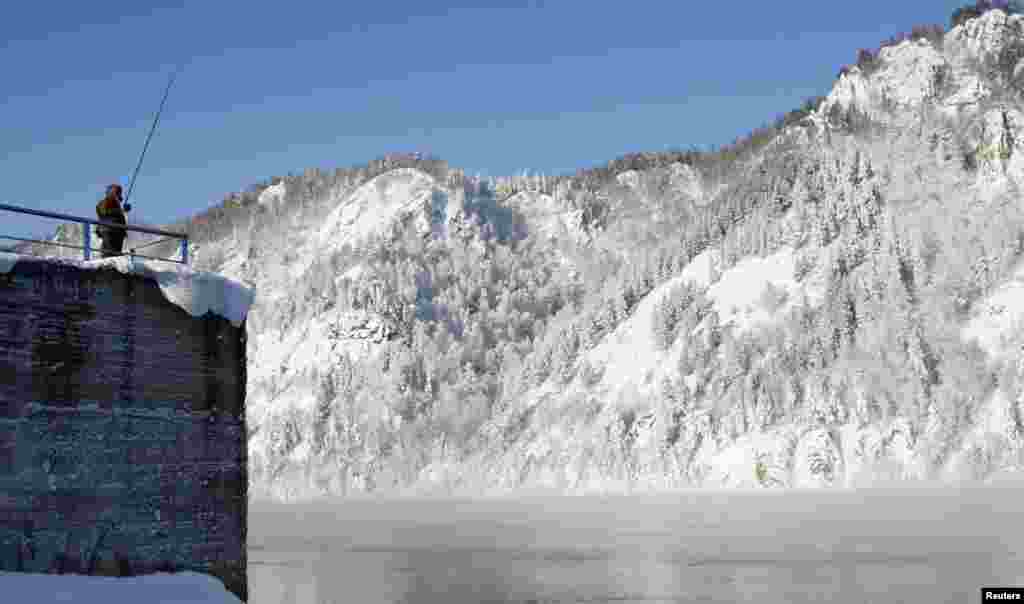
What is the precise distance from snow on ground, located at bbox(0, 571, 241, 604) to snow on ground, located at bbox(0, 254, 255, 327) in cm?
400

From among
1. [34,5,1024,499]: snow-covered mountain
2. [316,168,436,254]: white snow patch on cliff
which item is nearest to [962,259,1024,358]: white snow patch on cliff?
[34,5,1024,499]: snow-covered mountain

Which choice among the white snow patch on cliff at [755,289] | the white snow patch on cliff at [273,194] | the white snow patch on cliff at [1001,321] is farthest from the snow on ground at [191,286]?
the white snow patch on cliff at [273,194]

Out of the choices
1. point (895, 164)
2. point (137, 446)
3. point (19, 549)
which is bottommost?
point (19, 549)

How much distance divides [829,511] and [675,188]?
316 ft

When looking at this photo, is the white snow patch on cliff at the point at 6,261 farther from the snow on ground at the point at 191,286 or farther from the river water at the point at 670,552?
the river water at the point at 670,552

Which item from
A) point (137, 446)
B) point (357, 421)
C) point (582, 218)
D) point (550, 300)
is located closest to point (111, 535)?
point (137, 446)

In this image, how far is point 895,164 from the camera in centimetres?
9069

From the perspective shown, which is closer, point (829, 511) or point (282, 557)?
point (282, 557)

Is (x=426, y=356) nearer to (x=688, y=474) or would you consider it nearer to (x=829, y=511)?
(x=688, y=474)

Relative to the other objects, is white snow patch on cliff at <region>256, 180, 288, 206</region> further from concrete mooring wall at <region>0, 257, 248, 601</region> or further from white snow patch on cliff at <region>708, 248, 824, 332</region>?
concrete mooring wall at <region>0, 257, 248, 601</region>

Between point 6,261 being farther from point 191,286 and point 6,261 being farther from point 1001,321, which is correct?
point 1001,321

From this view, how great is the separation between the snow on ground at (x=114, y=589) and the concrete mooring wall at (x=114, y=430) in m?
0.22

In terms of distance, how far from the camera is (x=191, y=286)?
60.5 ft

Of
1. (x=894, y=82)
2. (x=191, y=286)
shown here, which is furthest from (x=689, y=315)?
(x=191, y=286)
